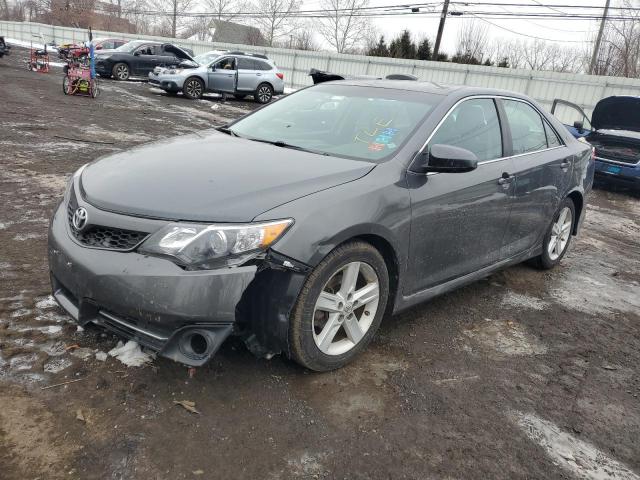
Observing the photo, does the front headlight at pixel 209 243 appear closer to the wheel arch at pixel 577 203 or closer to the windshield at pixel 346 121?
the windshield at pixel 346 121

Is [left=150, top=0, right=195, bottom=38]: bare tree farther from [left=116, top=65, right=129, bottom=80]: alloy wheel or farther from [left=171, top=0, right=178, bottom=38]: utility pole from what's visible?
[left=116, top=65, right=129, bottom=80]: alloy wheel

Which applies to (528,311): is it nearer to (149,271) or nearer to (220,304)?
(220,304)

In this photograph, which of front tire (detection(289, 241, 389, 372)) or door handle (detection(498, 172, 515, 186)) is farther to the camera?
door handle (detection(498, 172, 515, 186))

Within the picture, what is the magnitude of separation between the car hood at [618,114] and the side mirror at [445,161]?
892 cm

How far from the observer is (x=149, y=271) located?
2336 millimetres

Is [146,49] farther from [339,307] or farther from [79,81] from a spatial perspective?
[339,307]

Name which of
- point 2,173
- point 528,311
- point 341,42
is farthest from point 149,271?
point 341,42

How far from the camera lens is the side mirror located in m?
3.04

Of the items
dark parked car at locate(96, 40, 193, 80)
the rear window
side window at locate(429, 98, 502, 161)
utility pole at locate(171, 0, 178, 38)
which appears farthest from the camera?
utility pole at locate(171, 0, 178, 38)

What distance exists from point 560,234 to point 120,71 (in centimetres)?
2042

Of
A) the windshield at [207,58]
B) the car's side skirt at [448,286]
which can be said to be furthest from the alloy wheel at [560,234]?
the windshield at [207,58]

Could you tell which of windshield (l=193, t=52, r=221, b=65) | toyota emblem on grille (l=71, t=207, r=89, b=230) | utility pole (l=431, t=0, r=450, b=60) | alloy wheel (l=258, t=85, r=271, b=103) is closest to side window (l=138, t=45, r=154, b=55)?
windshield (l=193, t=52, r=221, b=65)

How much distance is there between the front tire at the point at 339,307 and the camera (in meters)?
2.59

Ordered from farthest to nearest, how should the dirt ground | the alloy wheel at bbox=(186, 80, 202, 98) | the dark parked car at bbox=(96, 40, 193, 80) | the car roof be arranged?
the dark parked car at bbox=(96, 40, 193, 80)
the alloy wheel at bbox=(186, 80, 202, 98)
the car roof
the dirt ground
